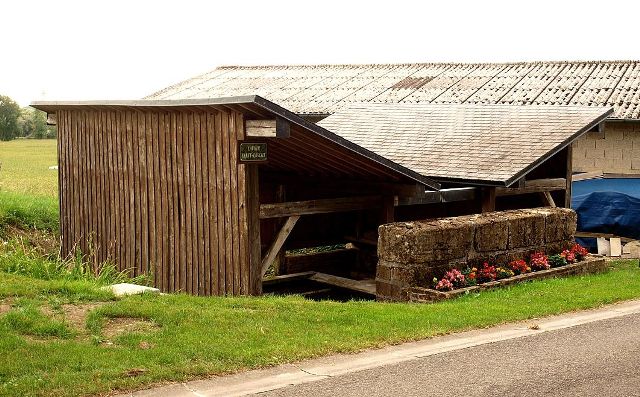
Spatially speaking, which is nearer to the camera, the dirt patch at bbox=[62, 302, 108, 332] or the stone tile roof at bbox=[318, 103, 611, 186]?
the dirt patch at bbox=[62, 302, 108, 332]

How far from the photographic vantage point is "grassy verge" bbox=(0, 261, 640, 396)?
288 inches

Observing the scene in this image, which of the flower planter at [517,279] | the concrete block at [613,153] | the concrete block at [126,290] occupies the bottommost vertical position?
the flower planter at [517,279]

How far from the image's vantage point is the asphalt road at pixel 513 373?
7.24 metres

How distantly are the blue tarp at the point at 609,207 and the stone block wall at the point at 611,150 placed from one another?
0.36m

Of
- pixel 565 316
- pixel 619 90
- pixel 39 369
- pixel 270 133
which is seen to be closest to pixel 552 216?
pixel 565 316

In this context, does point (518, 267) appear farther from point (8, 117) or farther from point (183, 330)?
point (8, 117)

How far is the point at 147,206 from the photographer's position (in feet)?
47.0

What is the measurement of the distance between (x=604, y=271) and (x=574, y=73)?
520 inches

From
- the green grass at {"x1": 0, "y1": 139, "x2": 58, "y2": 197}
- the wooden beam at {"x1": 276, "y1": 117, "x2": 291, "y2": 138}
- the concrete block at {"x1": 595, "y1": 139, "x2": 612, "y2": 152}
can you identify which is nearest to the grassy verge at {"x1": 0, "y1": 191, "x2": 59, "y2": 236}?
the green grass at {"x1": 0, "y1": 139, "x2": 58, "y2": 197}

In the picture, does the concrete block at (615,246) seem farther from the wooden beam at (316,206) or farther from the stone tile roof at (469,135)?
the wooden beam at (316,206)

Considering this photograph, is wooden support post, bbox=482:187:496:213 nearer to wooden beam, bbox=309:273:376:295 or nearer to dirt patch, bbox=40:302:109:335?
wooden beam, bbox=309:273:376:295

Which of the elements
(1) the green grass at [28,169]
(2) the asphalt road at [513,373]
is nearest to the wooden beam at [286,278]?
(2) the asphalt road at [513,373]

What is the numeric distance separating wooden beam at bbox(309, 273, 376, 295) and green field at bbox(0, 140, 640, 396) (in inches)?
116

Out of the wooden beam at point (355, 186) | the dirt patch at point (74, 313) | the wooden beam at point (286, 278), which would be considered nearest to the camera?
the dirt patch at point (74, 313)
